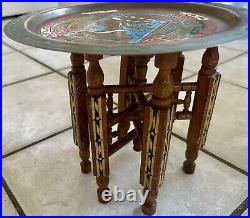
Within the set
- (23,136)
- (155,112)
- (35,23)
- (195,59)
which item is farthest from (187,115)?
(195,59)

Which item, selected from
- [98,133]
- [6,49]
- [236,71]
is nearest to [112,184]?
[98,133]

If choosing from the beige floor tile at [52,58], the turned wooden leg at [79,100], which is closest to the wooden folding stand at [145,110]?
the turned wooden leg at [79,100]

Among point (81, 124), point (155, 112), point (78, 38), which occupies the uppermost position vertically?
point (78, 38)

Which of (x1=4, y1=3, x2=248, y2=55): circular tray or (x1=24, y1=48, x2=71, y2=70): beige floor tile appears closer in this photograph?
(x1=4, y1=3, x2=248, y2=55): circular tray

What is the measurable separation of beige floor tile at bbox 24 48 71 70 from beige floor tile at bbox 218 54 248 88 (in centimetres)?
90

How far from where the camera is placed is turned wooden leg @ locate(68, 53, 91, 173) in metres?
0.74

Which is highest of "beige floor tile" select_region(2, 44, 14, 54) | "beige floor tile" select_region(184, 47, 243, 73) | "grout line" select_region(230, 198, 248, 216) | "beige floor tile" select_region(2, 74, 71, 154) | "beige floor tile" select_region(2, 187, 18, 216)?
"grout line" select_region(230, 198, 248, 216)

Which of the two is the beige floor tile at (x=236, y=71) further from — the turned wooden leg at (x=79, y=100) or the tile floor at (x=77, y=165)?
the turned wooden leg at (x=79, y=100)

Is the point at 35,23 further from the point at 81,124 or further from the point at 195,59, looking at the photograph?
the point at 195,59

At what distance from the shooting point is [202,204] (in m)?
0.82

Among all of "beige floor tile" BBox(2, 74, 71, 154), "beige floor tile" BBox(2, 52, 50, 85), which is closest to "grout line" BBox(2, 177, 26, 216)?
"beige floor tile" BBox(2, 74, 71, 154)

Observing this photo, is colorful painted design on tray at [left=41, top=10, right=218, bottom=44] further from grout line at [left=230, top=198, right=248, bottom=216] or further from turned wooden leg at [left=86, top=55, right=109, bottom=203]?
grout line at [left=230, top=198, right=248, bottom=216]

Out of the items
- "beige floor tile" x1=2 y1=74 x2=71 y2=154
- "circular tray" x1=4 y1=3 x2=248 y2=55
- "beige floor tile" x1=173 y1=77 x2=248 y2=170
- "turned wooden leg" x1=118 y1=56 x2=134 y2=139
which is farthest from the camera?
"beige floor tile" x1=2 y1=74 x2=71 y2=154

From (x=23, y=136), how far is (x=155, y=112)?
68cm
